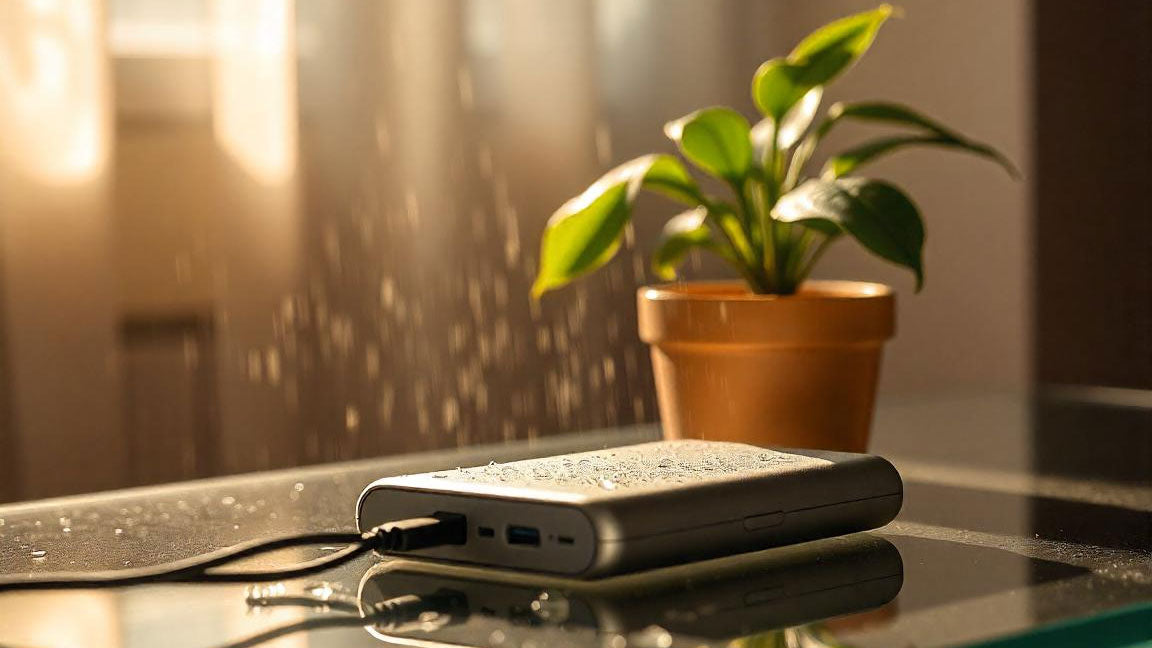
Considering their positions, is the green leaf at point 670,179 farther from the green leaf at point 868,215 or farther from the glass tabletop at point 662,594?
the glass tabletop at point 662,594

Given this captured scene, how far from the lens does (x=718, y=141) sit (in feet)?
3.12

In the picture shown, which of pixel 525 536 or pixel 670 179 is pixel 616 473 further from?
pixel 670 179

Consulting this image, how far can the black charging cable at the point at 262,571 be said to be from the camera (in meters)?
0.62

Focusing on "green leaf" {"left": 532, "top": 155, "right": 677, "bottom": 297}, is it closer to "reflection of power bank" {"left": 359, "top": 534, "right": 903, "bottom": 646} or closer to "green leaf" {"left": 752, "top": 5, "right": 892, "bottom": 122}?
"green leaf" {"left": 752, "top": 5, "right": 892, "bottom": 122}

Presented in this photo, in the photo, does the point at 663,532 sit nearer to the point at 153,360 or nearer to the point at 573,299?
the point at 153,360

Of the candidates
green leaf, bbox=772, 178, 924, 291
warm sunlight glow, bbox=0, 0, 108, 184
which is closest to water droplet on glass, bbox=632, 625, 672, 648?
green leaf, bbox=772, 178, 924, 291

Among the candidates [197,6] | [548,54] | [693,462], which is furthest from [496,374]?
[693,462]

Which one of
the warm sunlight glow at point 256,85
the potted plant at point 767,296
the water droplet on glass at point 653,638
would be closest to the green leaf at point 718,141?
the potted plant at point 767,296

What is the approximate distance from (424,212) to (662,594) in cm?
150

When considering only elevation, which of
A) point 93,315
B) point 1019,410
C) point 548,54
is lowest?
point 1019,410

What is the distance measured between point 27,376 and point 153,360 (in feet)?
0.54

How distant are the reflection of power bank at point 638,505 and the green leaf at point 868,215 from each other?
18cm

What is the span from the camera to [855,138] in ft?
7.75

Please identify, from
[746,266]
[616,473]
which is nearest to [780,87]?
[746,266]
